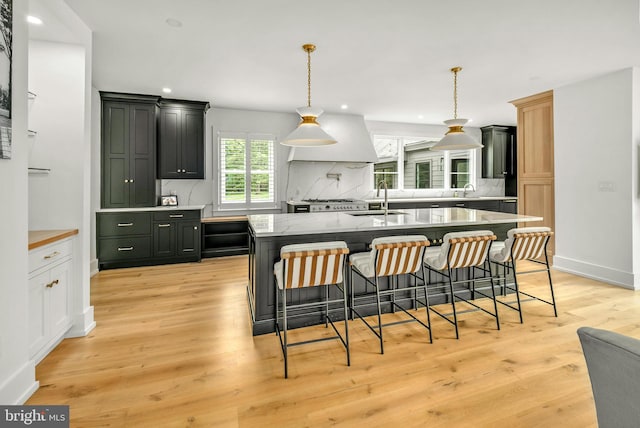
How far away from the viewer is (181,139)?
5.01 metres

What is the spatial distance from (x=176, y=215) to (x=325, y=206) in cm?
239

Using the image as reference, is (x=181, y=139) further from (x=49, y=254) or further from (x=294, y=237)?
(x=294, y=237)

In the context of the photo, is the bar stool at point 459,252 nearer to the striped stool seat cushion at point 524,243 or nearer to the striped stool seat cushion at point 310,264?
the striped stool seat cushion at point 524,243

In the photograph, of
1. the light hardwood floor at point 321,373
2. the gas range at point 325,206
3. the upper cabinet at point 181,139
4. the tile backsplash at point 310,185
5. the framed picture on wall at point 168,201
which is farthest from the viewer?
the tile backsplash at point 310,185

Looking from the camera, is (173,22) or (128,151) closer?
(173,22)

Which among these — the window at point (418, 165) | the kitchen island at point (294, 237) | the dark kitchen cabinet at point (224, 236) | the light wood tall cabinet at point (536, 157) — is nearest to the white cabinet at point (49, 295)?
the kitchen island at point (294, 237)

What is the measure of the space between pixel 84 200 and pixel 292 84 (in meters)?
2.81

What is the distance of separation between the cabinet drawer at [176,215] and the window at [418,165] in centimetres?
366

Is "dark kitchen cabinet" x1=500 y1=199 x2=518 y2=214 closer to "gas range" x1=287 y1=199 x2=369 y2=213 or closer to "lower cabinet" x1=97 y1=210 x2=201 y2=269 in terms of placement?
"gas range" x1=287 y1=199 x2=369 y2=213

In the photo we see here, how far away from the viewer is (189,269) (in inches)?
179

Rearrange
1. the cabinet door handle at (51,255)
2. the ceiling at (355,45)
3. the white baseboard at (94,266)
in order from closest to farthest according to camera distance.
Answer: the cabinet door handle at (51,255), the ceiling at (355,45), the white baseboard at (94,266)

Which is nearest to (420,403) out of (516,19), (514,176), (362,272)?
(362,272)

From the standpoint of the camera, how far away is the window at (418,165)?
6.85m

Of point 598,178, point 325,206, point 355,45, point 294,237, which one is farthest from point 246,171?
point 598,178
